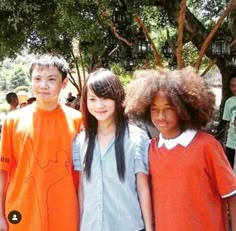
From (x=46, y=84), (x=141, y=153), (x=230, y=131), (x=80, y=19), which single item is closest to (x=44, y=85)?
(x=46, y=84)

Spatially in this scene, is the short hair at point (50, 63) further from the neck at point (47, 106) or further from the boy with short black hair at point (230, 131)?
the boy with short black hair at point (230, 131)

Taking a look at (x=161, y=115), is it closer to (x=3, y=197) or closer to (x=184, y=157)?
(x=184, y=157)

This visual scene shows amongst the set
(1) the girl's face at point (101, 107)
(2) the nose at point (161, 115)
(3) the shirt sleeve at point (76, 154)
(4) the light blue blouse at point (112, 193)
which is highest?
(1) the girl's face at point (101, 107)

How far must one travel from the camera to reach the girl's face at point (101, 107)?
7.37 feet

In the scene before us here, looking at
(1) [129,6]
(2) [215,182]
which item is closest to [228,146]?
(1) [129,6]

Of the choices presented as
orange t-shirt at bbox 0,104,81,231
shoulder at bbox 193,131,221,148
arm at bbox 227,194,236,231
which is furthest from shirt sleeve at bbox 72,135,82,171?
arm at bbox 227,194,236,231

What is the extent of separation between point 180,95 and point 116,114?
36cm

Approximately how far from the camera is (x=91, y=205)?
7.13ft

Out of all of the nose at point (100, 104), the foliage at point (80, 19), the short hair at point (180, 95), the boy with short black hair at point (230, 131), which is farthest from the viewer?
the foliage at point (80, 19)

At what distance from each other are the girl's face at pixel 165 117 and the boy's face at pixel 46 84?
0.54 metres

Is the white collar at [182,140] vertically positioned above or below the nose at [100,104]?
below

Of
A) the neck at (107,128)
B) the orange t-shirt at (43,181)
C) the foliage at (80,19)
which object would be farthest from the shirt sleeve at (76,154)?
the foliage at (80,19)

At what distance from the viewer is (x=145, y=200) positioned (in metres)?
2.15

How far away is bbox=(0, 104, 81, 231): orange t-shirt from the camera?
226 centimetres
